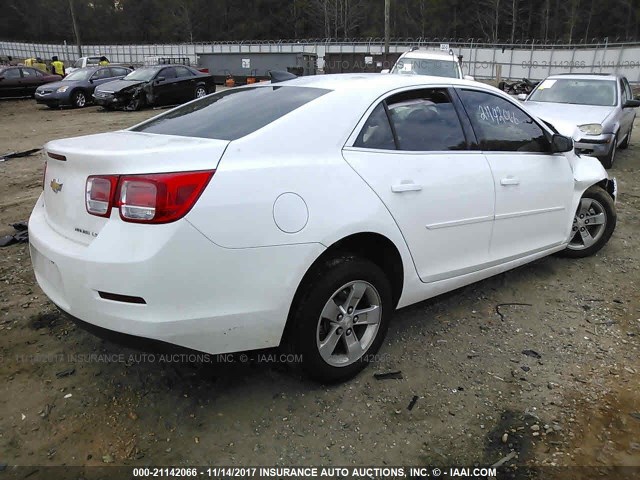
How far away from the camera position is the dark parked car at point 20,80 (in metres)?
20.7

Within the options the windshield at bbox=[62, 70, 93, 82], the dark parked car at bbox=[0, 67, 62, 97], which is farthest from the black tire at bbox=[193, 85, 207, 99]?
the dark parked car at bbox=[0, 67, 62, 97]

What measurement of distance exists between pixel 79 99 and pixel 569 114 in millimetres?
16638

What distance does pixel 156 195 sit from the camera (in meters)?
2.22

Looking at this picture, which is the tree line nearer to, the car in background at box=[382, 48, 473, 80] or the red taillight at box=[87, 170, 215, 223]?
the car in background at box=[382, 48, 473, 80]

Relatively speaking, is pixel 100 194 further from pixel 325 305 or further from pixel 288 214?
pixel 325 305

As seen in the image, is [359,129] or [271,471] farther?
[359,129]

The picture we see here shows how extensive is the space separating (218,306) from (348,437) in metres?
0.92

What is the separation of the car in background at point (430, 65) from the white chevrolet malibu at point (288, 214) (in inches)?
410

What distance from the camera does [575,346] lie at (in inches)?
132

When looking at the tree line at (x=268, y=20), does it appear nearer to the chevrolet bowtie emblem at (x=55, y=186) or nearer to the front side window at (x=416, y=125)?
the front side window at (x=416, y=125)

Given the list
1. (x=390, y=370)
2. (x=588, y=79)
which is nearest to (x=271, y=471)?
(x=390, y=370)

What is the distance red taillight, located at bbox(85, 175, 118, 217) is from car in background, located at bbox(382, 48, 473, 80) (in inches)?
473

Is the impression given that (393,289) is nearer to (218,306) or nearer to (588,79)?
(218,306)

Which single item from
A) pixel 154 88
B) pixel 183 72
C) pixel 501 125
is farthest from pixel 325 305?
pixel 183 72
